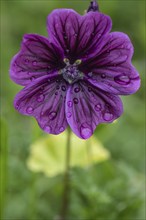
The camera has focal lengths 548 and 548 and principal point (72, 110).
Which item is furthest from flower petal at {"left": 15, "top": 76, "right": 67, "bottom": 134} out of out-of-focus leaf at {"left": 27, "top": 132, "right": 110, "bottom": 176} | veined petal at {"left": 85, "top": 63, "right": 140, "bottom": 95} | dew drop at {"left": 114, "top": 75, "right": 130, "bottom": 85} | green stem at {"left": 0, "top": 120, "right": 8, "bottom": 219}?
out-of-focus leaf at {"left": 27, "top": 132, "right": 110, "bottom": 176}

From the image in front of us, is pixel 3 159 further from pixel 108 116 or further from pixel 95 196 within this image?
pixel 108 116

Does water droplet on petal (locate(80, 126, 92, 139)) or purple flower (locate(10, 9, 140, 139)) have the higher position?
purple flower (locate(10, 9, 140, 139))

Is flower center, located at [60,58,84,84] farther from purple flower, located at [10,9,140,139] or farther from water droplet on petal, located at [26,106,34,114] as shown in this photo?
water droplet on petal, located at [26,106,34,114]

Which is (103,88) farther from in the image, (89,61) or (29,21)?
(29,21)

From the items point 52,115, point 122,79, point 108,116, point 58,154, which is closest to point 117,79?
point 122,79

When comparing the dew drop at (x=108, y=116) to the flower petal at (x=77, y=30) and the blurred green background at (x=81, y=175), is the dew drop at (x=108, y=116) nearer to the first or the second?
the flower petal at (x=77, y=30)

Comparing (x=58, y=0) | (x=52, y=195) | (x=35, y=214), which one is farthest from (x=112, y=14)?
(x=35, y=214)

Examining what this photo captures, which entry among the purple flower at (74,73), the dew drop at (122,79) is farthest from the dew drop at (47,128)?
the dew drop at (122,79)
